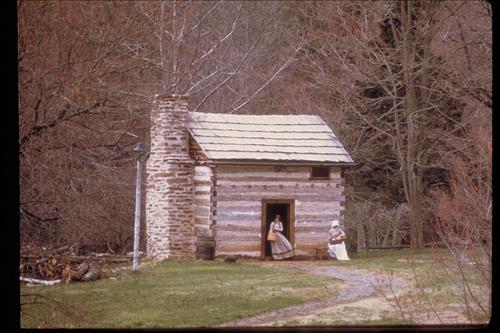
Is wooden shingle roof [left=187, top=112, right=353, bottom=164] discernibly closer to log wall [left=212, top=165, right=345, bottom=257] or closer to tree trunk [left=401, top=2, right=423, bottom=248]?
log wall [left=212, top=165, right=345, bottom=257]

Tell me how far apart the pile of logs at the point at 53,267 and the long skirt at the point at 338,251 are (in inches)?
241

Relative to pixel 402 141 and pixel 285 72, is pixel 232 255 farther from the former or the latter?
pixel 285 72

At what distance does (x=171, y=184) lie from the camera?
1894cm

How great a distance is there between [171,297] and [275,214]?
7245 mm

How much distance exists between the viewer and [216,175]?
734 inches

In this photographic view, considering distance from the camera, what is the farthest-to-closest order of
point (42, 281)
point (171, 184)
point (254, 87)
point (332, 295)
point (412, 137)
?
1. point (254, 87)
2. point (412, 137)
3. point (171, 184)
4. point (332, 295)
5. point (42, 281)

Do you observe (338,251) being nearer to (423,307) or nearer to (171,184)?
(171,184)

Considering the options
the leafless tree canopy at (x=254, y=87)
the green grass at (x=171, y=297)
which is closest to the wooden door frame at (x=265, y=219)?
the green grass at (x=171, y=297)

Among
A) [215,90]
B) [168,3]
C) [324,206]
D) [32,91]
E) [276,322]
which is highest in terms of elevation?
[168,3]

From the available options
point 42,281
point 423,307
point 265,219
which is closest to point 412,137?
point 265,219

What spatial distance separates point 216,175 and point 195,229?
1.39 m

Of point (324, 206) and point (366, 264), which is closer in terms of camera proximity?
point (366, 264)

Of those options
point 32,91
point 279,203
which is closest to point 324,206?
point 279,203

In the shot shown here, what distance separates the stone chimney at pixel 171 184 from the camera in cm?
1883
